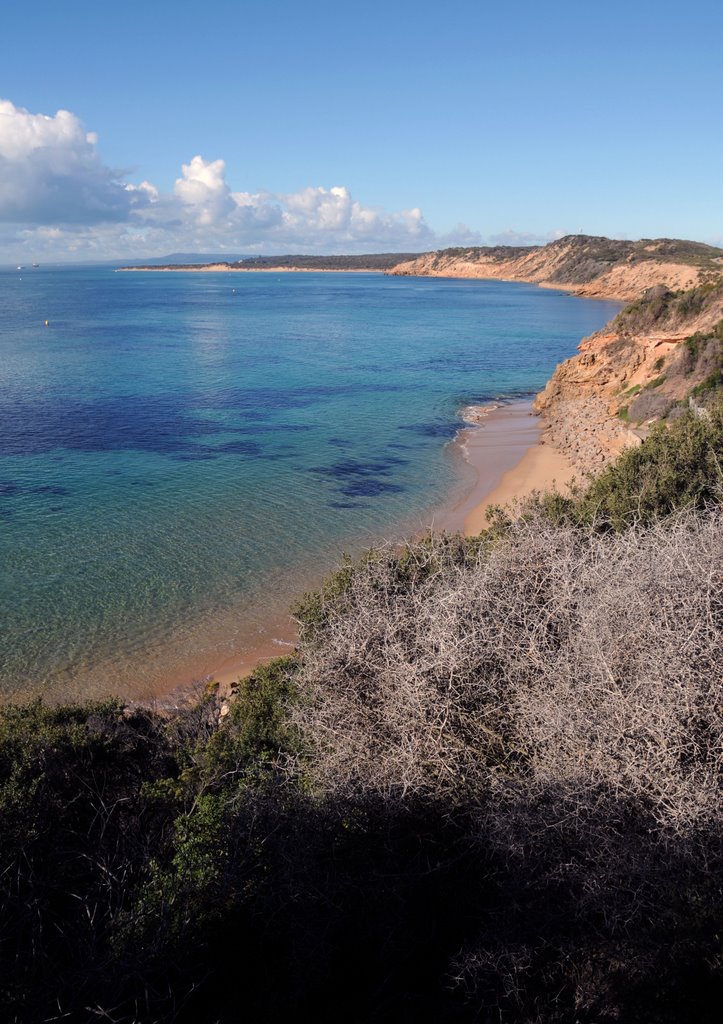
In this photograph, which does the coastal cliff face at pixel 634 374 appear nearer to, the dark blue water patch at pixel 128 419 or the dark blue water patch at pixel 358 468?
the dark blue water patch at pixel 358 468

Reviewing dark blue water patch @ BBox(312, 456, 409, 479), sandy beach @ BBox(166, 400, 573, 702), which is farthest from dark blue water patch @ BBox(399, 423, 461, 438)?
dark blue water patch @ BBox(312, 456, 409, 479)

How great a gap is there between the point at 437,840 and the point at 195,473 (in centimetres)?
1956

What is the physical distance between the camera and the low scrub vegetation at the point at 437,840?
18.0 feet

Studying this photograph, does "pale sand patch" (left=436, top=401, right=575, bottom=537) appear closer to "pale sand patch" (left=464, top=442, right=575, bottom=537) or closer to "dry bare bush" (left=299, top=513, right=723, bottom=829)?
"pale sand patch" (left=464, top=442, right=575, bottom=537)

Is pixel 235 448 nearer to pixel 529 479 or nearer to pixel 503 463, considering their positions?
pixel 503 463

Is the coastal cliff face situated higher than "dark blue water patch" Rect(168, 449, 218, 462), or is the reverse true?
the coastal cliff face

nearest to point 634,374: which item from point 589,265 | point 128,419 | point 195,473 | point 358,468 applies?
point 358,468

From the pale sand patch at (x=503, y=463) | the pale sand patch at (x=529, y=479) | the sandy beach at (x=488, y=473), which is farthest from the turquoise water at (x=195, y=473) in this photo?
the pale sand patch at (x=529, y=479)

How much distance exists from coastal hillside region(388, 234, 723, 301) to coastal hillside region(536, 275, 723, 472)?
47.3 m

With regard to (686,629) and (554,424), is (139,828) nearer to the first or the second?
(686,629)

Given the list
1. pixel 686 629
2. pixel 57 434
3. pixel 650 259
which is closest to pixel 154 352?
pixel 57 434

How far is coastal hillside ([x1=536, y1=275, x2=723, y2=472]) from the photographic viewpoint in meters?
23.7

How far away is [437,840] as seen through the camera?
6426 mm

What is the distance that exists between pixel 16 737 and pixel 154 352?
156 feet
